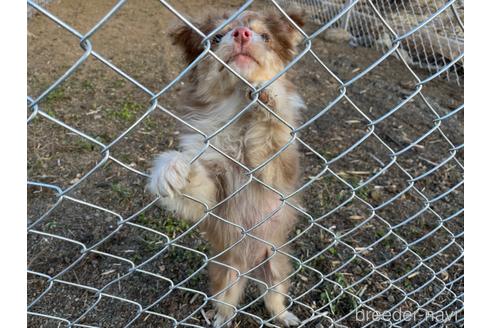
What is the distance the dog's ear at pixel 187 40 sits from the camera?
2.59 metres

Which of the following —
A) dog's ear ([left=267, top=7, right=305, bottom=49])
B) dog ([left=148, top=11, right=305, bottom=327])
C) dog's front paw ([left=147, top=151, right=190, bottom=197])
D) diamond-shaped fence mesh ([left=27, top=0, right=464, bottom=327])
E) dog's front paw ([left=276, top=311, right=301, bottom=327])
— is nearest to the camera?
dog's front paw ([left=147, top=151, right=190, bottom=197])

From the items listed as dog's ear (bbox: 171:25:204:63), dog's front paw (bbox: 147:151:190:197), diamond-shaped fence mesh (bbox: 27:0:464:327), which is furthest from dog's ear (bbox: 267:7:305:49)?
dog's front paw (bbox: 147:151:190:197)

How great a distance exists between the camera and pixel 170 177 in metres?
1.62

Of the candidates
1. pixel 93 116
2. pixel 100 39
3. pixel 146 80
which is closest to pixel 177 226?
pixel 93 116

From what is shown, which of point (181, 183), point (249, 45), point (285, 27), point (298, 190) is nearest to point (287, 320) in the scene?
point (298, 190)

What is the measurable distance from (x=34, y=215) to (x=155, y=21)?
5329 mm

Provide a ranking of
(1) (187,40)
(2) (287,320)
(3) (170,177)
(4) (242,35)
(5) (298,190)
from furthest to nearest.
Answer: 1. (1) (187,40)
2. (2) (287,320)
3. (4) (242,35)
4. (5) (298,190)
5. (3) (170,177)

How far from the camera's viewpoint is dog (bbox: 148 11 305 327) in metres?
2.03

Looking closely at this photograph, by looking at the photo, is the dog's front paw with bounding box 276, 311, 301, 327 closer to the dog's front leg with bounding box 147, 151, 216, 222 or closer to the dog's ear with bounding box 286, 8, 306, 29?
the dog's front leg with bounding box 147, 151, 216, 222

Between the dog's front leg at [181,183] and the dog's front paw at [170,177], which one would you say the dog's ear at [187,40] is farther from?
the dog's front paw at [170,177]

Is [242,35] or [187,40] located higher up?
[242,35]

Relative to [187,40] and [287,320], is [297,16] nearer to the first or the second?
[187,40]

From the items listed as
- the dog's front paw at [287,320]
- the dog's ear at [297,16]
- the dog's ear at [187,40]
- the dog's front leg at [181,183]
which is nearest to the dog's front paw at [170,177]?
the dog's front leg at [181,183]

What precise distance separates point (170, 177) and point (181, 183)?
0.20 ft
